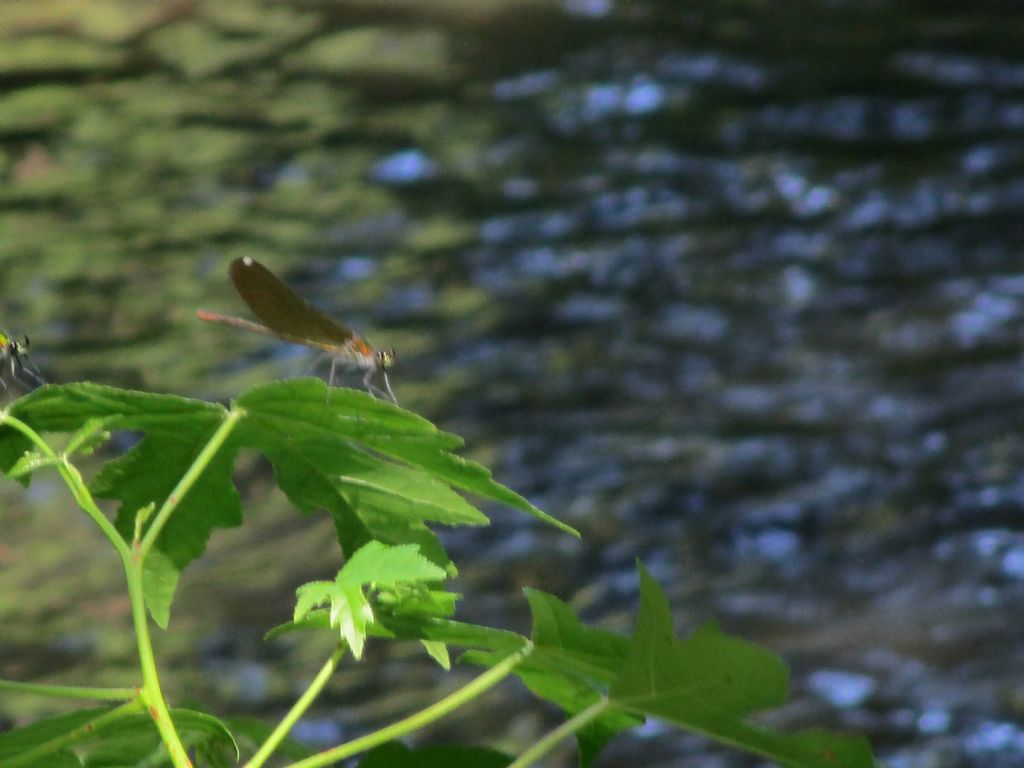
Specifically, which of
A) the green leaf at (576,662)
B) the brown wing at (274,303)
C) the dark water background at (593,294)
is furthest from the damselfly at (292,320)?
the dark water background at (593,294)

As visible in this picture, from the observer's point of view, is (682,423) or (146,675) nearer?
(146,675)

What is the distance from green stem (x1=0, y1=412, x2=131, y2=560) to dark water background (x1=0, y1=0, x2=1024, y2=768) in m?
1.60

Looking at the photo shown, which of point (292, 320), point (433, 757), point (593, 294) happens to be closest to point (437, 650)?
point (433, 757)

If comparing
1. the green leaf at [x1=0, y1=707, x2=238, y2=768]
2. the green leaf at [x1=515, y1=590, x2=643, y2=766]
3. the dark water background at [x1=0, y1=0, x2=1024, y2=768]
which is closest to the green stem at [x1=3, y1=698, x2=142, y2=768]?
the green leaf at [x1=0, y1=707, x2=238, y2=768]

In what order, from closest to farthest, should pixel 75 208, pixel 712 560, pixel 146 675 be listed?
1. pixel 146 675
2. pixel 712 560
3. pixel 75 208

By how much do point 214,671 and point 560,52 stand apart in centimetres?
157

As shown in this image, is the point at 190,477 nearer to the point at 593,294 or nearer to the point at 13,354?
the point at 13,354

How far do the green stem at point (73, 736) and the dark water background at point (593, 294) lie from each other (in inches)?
64.1

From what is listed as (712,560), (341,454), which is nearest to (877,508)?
(712,560)

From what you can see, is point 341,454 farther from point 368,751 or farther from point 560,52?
point 560,52

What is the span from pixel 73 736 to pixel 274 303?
0.59ft

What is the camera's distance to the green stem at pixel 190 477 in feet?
1.02

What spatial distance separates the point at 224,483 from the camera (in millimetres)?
375

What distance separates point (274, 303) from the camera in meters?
0.41
